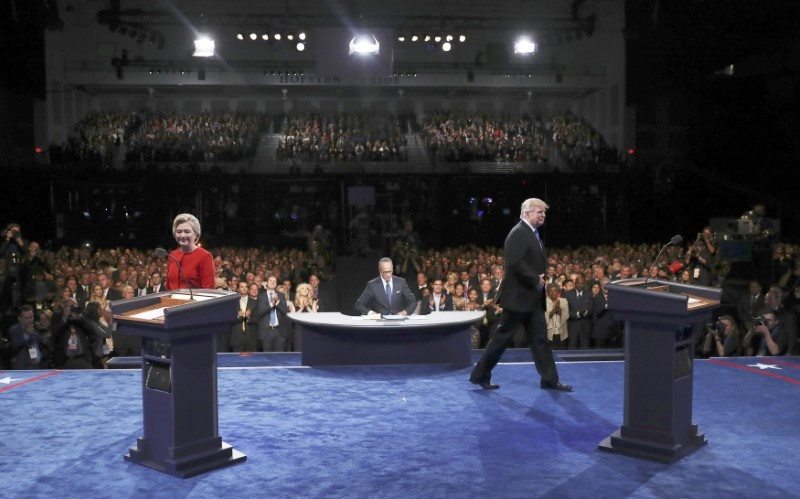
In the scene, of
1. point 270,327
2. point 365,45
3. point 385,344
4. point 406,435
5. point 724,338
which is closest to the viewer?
point 406,435

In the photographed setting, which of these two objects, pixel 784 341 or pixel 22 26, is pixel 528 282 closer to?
pixel 784 341

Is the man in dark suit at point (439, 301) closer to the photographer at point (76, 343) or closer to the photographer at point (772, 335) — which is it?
the photographer at point (772, 335)

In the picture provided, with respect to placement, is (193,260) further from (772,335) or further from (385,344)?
(772,335)

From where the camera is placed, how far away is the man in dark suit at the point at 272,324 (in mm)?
9578

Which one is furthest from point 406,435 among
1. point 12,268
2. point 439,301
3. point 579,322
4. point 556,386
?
point 12,268

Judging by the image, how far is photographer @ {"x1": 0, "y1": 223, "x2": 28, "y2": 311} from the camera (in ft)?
38.6

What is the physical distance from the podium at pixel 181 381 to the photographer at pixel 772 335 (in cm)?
640

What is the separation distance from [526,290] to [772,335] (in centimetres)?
410

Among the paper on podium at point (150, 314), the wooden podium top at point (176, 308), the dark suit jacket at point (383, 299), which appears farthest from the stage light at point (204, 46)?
the paper on podium at point (150, 314)

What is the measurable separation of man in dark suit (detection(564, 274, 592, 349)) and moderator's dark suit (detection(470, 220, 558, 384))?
13.0ft

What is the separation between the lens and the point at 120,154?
81.8 feet

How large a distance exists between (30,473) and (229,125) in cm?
2299

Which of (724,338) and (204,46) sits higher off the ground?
(204,46)

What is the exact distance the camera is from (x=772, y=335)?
8789mm
